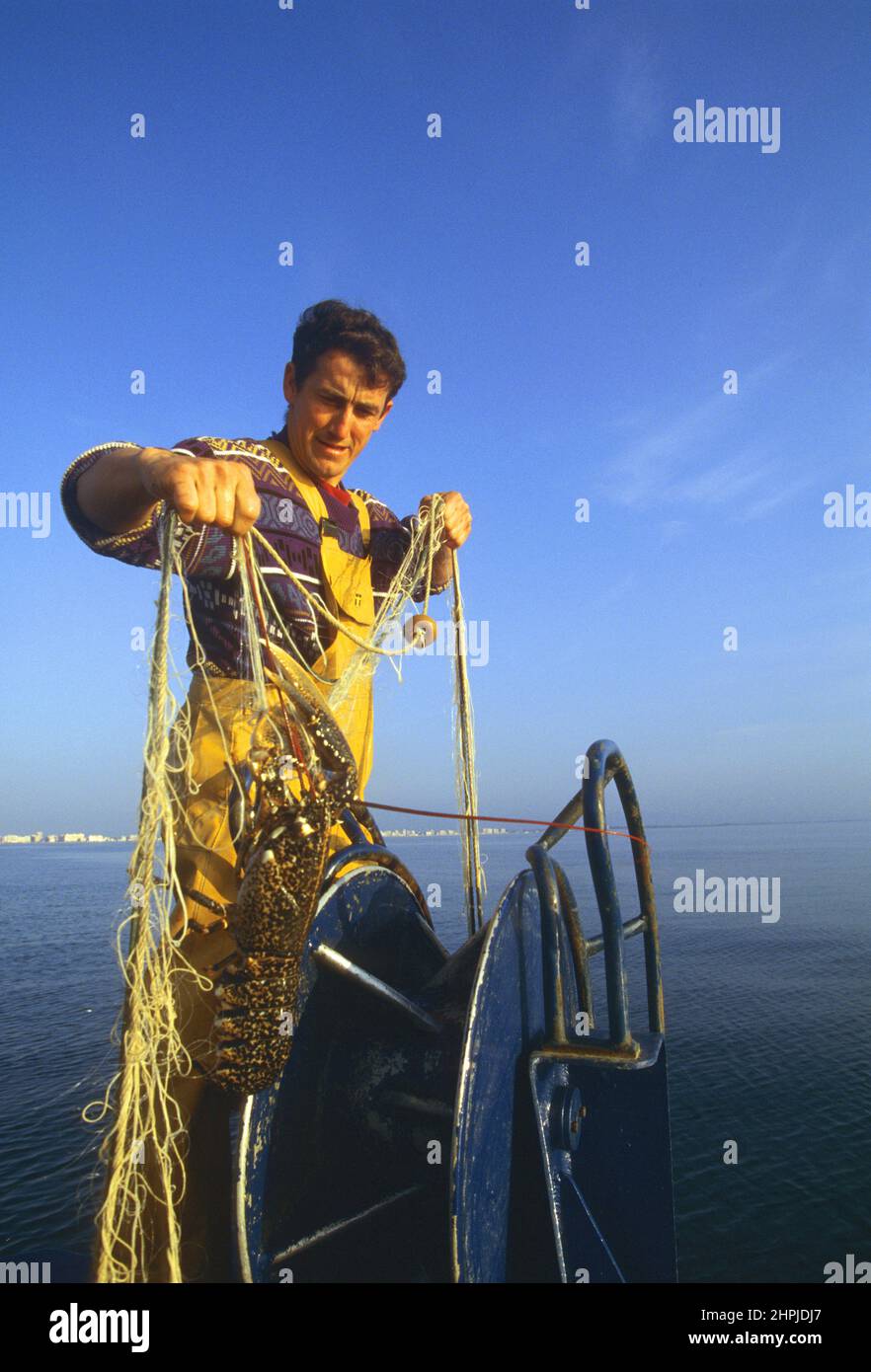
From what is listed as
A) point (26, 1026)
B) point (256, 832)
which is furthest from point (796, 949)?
point (256, 832)

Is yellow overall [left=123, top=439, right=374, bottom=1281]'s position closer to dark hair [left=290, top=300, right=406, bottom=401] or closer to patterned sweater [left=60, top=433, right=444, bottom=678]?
patterned sweater [left=60, top=433, right=444, bottom=678]

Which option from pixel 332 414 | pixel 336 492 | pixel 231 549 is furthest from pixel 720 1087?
pixel 231 549

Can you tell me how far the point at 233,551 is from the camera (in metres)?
3.02

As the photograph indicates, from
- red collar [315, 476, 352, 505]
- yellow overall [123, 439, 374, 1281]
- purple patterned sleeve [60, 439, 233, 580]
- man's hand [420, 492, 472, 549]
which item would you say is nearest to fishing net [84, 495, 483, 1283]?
yellow overall [123, 439, 374, 1281]

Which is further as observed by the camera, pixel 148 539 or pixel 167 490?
pixel 148 539

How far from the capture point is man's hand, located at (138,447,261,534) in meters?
2.31

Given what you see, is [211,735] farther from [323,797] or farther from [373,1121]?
[373,1121]

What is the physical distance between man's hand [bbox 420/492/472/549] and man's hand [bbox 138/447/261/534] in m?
1.69

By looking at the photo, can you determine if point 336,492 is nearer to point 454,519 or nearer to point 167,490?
point 454,519

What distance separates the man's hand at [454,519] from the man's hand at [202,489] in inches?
66.4

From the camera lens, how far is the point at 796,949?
91.0ft

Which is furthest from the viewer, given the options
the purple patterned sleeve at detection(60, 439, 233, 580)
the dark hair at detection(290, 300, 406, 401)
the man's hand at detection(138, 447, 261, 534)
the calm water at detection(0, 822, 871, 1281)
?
the calm water at detection(0, 822, 871, 1281)

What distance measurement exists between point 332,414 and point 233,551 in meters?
0.92

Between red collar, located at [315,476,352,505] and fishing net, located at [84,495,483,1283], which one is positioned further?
red collar, located at [315,476,352,505]
